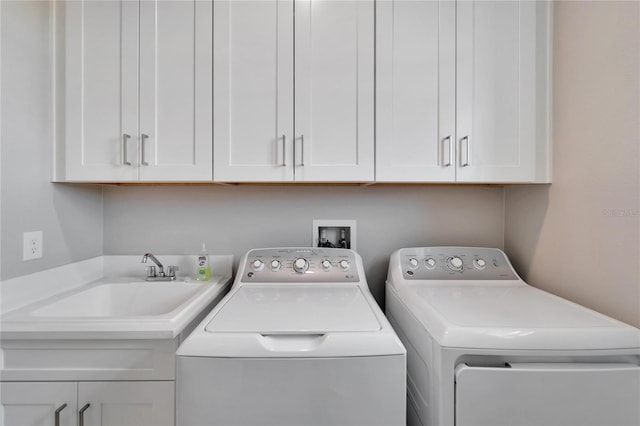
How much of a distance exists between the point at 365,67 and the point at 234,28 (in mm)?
610

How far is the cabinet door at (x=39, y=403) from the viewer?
104 centimetres

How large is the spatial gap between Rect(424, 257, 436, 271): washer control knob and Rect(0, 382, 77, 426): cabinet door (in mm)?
1494

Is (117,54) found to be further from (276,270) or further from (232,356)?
(232,356)

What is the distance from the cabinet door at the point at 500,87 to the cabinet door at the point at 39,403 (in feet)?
5.68

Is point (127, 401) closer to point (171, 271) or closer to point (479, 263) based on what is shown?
point (171, 271)

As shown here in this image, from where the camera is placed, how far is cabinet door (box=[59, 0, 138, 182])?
4.47 ft

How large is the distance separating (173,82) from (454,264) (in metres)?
1.58

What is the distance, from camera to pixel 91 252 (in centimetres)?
164

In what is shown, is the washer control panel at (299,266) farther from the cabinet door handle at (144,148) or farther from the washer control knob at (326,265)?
the cabinet door handle at (144,148)

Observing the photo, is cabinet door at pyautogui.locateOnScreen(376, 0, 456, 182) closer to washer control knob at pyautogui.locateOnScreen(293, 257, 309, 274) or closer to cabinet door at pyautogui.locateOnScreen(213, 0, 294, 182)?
cabinet door at pyautogui.locateOnScreen(213, 0, 294, 182)

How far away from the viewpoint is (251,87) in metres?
1.38

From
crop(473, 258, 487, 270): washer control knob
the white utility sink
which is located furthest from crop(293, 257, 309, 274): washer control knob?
crop(473, 258, 487, 270): washer control knob

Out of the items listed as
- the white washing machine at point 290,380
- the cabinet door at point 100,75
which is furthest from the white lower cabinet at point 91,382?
the cabinet door at point 100,75

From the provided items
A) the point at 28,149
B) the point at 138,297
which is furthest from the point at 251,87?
the point at 138,297
